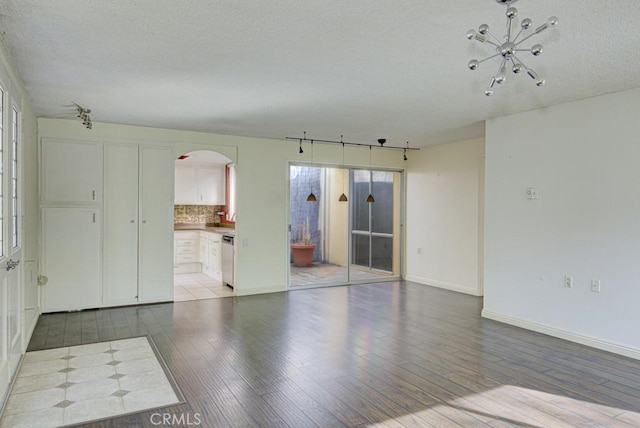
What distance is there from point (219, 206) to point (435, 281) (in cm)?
521

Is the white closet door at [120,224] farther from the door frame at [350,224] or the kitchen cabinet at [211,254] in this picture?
the door frame at [350,224]

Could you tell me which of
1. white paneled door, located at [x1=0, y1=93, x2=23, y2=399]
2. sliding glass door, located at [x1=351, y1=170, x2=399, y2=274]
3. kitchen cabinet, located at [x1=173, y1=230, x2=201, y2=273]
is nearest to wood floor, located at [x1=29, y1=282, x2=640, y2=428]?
white paneled door, located at [x1=0, y1=93, x2=23, y2=399]

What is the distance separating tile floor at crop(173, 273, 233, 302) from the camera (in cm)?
659

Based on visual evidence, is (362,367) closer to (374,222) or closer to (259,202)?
(259,202)

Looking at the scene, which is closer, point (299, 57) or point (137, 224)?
point (299, 57)

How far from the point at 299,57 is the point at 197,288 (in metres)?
5.10

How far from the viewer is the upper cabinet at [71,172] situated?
17.5 feet

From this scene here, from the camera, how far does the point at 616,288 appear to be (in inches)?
162

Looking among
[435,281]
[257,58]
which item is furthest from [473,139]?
[257,58]

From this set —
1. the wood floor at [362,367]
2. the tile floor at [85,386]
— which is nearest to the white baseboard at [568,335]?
the wood floor at [362,367]

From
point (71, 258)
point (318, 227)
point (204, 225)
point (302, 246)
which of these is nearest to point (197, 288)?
point (302, 246)

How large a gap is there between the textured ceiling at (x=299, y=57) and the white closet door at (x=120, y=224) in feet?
2.35

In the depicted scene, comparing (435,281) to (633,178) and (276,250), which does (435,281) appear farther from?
(633,178)

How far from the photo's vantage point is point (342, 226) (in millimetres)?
7809
